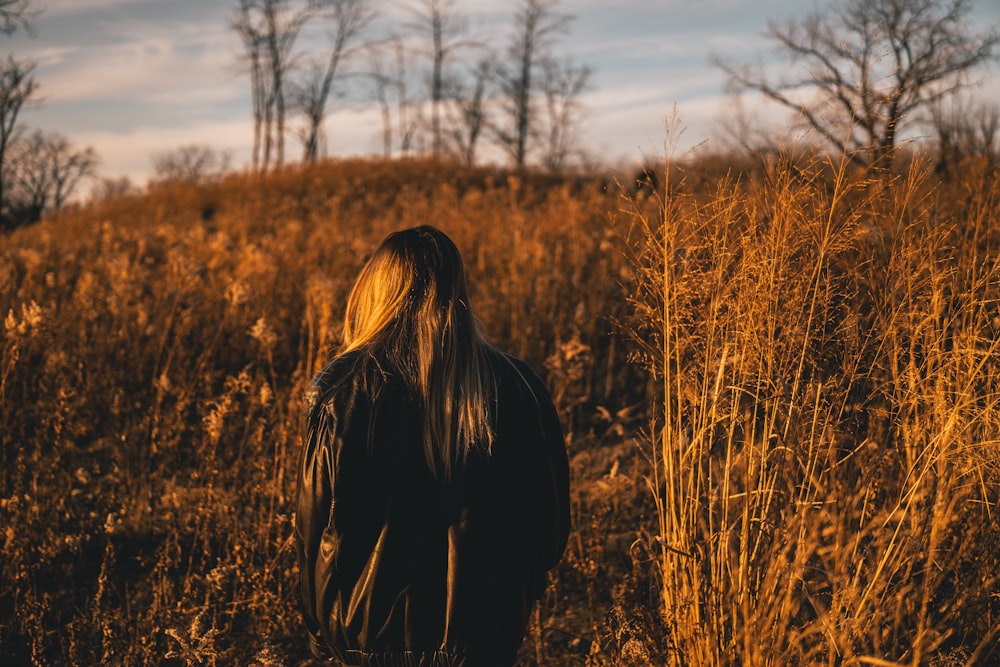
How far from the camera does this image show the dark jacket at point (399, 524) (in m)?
1.78

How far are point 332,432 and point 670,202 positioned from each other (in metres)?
1.33

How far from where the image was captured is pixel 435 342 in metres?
1.82

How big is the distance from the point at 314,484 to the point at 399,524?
25 centimetres

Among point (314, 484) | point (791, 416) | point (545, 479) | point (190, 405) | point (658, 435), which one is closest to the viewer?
point (314, 484)

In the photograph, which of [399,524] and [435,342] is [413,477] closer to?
[399,524]

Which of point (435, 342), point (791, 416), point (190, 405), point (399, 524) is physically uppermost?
point (435, 342)

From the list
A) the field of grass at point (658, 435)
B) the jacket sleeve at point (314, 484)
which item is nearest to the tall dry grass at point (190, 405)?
the field of grass at point (658, 435)

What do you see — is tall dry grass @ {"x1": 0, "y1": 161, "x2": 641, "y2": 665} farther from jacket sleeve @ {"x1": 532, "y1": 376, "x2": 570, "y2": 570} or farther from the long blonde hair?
the long blonde hair

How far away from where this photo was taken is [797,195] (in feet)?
7.23

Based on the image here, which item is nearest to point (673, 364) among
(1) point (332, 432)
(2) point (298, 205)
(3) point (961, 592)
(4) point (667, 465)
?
(4) point (667, 465)

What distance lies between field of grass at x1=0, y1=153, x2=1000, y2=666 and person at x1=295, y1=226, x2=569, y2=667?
695 millimetres

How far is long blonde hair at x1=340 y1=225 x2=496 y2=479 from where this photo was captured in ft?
5.93

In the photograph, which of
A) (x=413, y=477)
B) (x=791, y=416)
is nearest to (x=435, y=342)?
(x=413, y=477)

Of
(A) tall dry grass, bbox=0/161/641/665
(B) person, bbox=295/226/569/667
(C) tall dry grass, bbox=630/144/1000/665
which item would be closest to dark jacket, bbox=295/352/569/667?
(B) person, bbox=295/226/569/667
